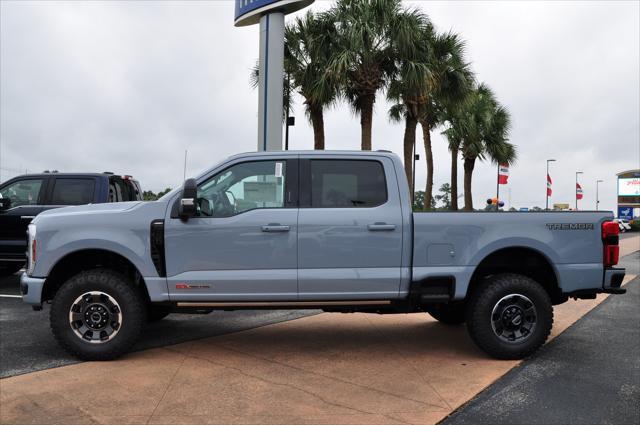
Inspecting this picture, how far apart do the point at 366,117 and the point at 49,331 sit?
16.2 meters

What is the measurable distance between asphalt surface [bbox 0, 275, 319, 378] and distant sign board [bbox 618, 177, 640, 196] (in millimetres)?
88814

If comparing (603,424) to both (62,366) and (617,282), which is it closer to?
(617,282)

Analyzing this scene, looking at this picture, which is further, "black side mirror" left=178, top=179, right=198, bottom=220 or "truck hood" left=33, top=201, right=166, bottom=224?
"truck hood" left=33, top=201, right=166, bottom=224

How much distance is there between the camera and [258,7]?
46.1 feet

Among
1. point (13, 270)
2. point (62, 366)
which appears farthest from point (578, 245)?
point (13, 270)

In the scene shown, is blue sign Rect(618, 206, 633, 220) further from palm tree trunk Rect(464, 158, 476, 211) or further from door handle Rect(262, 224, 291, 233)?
door handle Rect(262, 224, 291, 233)

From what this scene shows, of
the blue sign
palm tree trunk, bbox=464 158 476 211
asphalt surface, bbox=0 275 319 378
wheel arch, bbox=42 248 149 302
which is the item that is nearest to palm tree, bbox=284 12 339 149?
asphalt surface, bbox=0 275 319 378

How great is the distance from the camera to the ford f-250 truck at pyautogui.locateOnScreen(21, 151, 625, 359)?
5.41 meters

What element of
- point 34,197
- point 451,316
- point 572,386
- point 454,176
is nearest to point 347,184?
point 451,316

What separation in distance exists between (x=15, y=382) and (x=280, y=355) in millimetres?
2326

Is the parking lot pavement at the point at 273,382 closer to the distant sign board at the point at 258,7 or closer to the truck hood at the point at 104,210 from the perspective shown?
the truck hood at the point at 104,210

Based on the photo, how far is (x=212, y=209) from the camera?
5.49m

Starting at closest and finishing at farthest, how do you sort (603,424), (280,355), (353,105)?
(603,424), (280,355), (353,105)

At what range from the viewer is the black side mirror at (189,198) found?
5.18 meters
